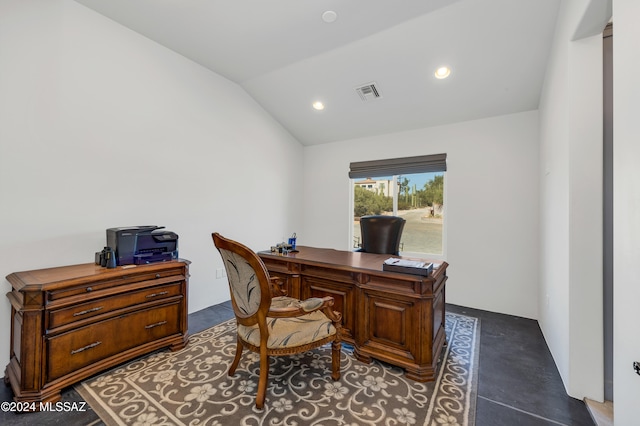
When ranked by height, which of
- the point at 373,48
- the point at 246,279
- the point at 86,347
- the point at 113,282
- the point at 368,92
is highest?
the point at 373,48

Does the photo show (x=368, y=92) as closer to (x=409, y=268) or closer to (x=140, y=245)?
(x=409, y=268)

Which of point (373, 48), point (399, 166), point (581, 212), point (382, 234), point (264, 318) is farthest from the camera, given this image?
point (399, 166)

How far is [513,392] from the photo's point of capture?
186 cm

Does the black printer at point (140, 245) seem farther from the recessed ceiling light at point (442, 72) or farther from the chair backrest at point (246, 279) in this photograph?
the recessed ceiling light at point (442, 72)

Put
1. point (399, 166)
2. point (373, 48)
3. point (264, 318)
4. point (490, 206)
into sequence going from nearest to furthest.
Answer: point (264, 318) < point (373, 48) < point (490, 206) < point (399, 166)

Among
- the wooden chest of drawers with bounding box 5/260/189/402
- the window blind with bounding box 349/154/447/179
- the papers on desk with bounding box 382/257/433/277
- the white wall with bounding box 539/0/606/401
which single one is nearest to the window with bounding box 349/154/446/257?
the window blind with bounding box 349/154/447/179

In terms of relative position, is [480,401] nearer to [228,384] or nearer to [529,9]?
[228,384]

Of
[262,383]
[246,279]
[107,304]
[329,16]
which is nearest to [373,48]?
[329,16]

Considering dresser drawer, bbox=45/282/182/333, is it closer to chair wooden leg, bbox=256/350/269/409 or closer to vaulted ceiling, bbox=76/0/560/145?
chair wooden leg, bbox=256/350/269/409

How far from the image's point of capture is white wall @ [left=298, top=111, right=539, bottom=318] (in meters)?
3.18

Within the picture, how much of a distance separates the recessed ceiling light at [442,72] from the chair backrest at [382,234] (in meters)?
1.70

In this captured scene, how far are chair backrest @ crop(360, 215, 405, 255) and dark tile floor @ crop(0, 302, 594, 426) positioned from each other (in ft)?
4.26

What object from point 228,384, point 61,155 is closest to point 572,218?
point 228,384

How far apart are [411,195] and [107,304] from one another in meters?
3.84
